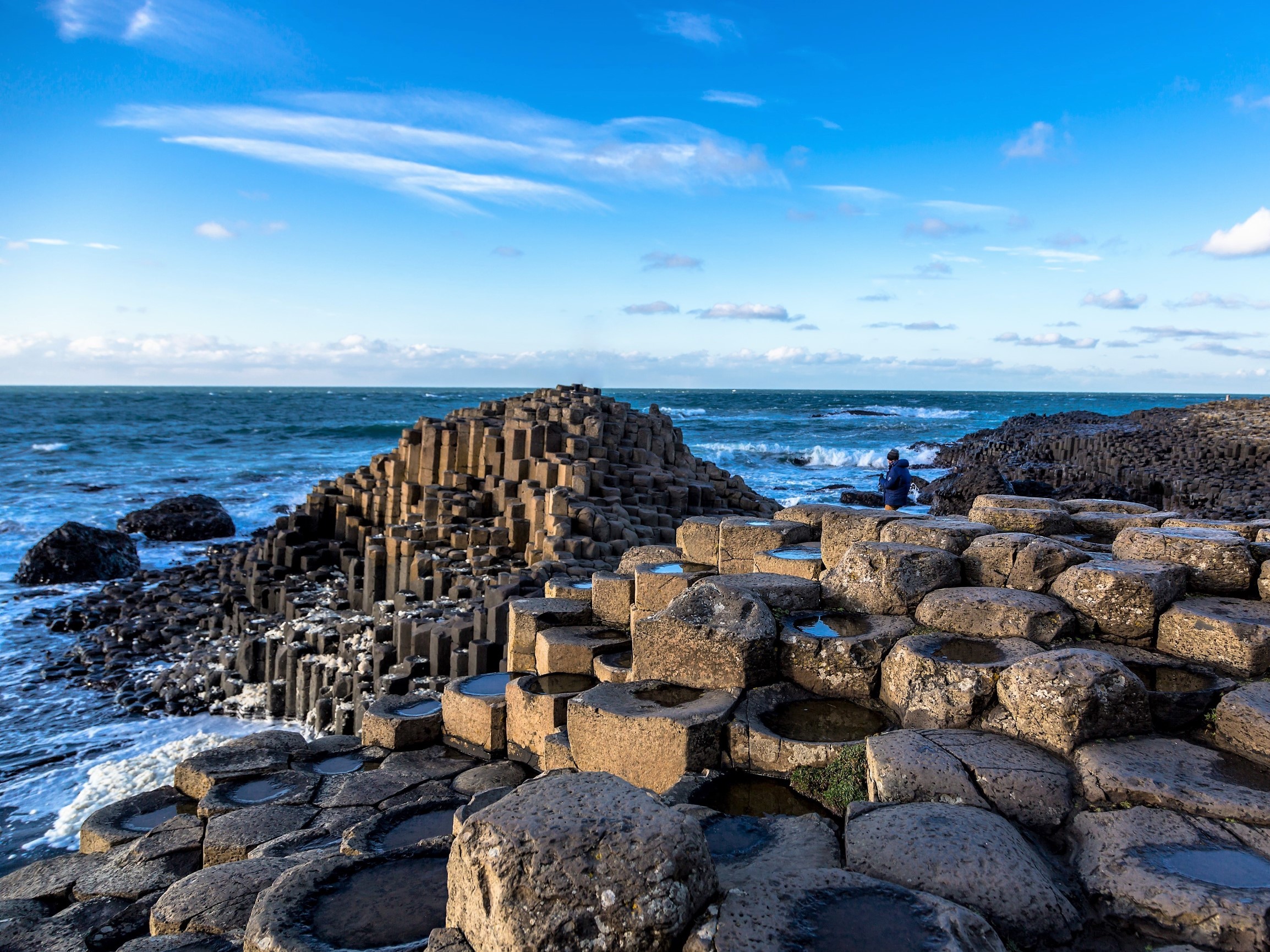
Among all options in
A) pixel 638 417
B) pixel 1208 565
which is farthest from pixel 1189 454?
pixel 1208 565

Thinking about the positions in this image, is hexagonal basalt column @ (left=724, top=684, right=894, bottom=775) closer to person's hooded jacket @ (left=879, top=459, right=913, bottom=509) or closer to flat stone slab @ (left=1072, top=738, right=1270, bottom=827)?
flat stone slab @ (left=1072, top=738, right=1270, bottom=827)

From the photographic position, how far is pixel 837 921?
9.14ft

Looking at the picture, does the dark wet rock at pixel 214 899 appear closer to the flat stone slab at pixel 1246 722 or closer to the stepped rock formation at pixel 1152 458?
the flat stone slab at pixel 1246 722

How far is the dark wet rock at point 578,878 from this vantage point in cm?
257

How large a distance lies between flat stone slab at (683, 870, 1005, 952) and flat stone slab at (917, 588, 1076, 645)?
8.38 feet

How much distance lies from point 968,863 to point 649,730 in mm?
2128

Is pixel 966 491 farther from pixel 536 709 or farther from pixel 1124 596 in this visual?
pixel 536 709

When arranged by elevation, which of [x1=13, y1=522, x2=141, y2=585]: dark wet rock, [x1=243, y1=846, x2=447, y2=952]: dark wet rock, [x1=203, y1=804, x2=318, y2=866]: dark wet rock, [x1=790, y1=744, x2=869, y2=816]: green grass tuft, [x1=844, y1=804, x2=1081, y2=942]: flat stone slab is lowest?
[x1=13, y1=522, x2=141, y2=585]: dark wet rock

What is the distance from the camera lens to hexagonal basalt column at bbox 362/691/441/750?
666 cm

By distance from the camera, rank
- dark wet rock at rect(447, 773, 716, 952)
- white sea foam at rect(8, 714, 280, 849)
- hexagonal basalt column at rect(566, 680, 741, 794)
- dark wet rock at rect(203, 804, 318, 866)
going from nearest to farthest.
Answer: dark wet rock at rect(447, 773, 716, 952) → hexagonal basalt column at rect(566, 680, 741, 794) → dark wet rock at rect(203, 804, 318, 866) → white sea foam at rect(8, 714, 280, 849)

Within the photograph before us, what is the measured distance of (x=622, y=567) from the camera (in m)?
7.78

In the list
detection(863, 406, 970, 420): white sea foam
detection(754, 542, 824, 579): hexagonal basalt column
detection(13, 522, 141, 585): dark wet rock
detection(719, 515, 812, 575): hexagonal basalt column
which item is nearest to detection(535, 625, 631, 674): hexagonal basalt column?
detection(719, 515, 812, 575): hexagonal basalt column

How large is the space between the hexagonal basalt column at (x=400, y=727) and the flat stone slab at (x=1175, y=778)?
489cm

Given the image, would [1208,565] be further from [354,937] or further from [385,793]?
[385,793]
